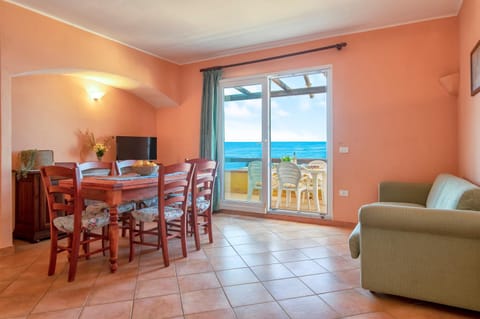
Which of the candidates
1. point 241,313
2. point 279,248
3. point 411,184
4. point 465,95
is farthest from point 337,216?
point 241,313

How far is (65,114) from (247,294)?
149 inches

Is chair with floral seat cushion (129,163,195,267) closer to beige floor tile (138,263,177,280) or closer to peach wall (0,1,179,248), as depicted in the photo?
beige floor tile (138,263,177,280)

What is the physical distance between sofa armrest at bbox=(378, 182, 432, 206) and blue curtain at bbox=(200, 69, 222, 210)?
268cm

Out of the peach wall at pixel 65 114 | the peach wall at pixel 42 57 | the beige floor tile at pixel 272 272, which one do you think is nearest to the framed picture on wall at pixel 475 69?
the beige floor tile at pixel 272 272

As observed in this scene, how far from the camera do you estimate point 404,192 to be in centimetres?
355

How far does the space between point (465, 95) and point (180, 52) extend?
13.4 ft

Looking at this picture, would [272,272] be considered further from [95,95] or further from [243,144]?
[95,95]

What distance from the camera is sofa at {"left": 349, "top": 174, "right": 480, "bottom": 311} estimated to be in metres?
1.91

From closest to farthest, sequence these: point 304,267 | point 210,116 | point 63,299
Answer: point 63,299 → point 304,267 → point 210,116

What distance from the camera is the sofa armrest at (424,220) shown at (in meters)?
1.87

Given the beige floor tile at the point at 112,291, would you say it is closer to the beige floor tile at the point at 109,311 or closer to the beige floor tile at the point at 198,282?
the beige floor tile at the point at 109,311

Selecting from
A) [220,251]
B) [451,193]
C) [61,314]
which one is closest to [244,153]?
[220,251]

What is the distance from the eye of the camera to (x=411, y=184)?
3.56 metres

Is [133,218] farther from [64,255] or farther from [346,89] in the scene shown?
[346,89]
